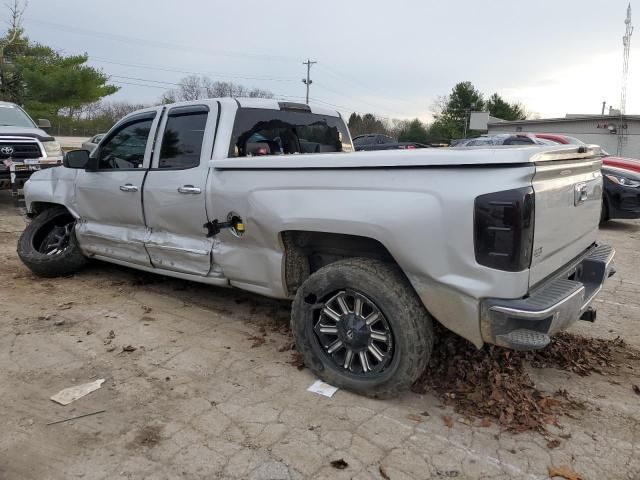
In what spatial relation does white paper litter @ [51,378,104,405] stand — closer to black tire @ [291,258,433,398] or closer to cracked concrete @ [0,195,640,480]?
cracked concrete @ [0,195,640,480]

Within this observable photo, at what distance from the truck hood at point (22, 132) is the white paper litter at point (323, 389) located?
9243mm

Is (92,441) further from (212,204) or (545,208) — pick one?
(545,208)

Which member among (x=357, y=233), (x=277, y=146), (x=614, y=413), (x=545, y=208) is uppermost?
(x=277, y=146)

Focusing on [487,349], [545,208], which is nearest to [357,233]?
[545,208]

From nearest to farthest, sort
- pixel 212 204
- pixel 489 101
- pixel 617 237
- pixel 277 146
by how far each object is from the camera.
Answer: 1. pixel 212 204
2. pixel 277 146
3. pixel 617 237
4. pixel 489 101

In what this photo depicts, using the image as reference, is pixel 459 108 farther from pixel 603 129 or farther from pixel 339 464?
pixel 339 464

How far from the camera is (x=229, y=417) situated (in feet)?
9.52

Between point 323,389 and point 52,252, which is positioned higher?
point 52,252

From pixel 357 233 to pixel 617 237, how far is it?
7212mm

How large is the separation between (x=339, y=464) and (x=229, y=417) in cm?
75

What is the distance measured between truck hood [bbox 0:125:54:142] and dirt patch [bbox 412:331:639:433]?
9635 mm

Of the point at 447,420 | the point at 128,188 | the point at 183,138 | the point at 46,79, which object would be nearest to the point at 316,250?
the point at 447,420

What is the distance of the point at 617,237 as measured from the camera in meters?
8.35

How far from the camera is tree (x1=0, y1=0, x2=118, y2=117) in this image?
28438mm
